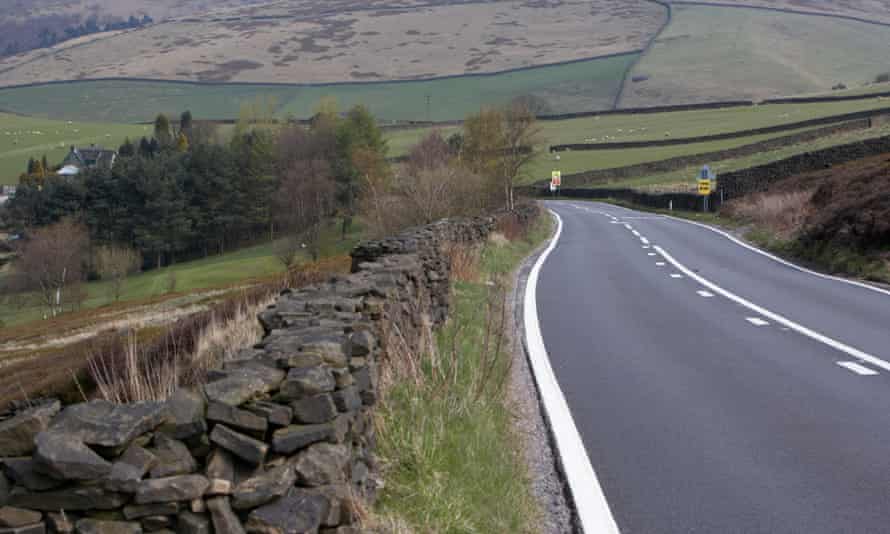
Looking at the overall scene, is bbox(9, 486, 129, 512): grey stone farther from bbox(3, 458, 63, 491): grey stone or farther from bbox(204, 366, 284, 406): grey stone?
bbox(204, 366, 284, 406): grey stone

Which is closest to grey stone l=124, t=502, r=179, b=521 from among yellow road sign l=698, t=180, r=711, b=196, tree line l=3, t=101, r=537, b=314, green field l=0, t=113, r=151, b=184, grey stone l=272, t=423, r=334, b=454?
grey stone l=272, t=423, r=334, b=454

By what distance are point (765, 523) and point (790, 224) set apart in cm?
2755

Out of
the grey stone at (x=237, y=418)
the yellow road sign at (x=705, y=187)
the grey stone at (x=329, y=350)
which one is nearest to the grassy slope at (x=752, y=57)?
the yellow road sign at (x=705, y=187)

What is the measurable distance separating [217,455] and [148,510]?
0.42m

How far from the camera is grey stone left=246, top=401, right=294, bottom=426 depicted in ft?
15.9

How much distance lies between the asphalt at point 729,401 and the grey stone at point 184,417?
298 centimetres

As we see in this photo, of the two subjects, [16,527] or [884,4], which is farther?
[884,4]

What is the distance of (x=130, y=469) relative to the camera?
428 cm

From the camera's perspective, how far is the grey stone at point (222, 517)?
4461 millimetres

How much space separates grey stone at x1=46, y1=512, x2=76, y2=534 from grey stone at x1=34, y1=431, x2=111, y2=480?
21 centimetres

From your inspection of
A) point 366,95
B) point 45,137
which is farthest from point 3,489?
point 45,137

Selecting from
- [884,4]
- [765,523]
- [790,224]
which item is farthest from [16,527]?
[884,4]

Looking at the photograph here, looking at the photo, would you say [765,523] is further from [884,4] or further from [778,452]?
[884,4]

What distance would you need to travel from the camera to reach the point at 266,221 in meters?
99.8
